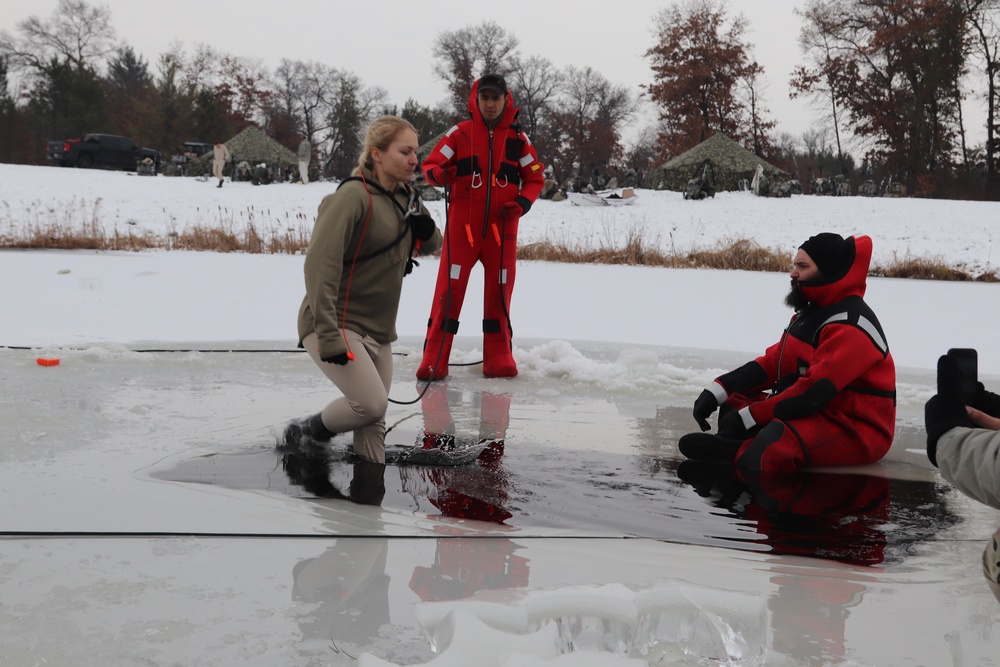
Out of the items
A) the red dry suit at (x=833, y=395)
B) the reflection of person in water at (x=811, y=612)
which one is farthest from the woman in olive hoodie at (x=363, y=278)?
the reflection of person in water at (x=811, y=612)

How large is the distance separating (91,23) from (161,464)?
5278cm

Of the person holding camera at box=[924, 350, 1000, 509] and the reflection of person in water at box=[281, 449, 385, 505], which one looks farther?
the reflection of person in water at box=[281, 449, 385, 505]

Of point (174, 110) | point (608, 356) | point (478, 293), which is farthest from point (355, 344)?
point (174, 110)

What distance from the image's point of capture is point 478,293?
10812mm

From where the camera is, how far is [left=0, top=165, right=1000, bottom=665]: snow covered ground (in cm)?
214

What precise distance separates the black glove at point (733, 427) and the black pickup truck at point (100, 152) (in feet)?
106

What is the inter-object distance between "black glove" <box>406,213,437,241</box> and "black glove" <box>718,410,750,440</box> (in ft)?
4.73

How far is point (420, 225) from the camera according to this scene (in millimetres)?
3814

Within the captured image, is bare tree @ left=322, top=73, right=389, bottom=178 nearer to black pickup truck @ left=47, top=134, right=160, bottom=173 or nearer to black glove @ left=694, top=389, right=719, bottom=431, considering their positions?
black pickup truck @ left=47, top=134, right=160, bottom=173

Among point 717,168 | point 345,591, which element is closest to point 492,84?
point 345,591

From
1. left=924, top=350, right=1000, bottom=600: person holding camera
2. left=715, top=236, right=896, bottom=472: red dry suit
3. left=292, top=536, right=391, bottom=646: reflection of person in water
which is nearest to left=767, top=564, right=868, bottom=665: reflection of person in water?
left=924, top=350, right=1000, bottom=600: person holding camera

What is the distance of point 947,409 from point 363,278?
2265 mm

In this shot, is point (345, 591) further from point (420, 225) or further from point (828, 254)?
point (828, 254)

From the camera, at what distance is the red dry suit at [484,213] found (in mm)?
5738
